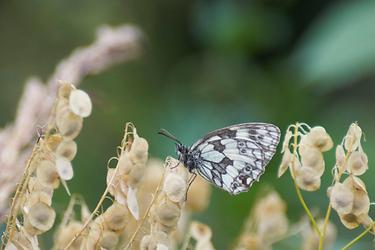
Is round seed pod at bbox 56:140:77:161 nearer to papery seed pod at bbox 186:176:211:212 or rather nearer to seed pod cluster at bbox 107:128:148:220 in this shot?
seed pod cluster at bbox 107:128:148:220

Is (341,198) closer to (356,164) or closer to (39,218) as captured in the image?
(356,164)

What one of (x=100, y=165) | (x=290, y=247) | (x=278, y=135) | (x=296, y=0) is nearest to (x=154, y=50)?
(x=296, y=0)

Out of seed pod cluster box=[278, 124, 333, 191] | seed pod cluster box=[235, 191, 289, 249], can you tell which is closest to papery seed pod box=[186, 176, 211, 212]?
seed pod cluster box=[235, 191, 289, 249]

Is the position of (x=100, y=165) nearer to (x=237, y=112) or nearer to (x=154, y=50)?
(x=237, y=112)

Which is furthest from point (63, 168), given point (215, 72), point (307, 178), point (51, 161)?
point (215, 72)

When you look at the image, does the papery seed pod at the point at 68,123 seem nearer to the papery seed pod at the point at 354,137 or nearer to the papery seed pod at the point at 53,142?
the papery seed pod at the point at 53,142
